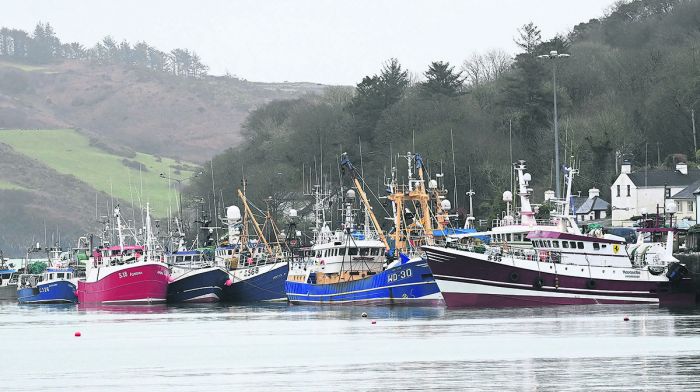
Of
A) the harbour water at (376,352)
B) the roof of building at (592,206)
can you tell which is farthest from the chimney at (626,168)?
the harbour water at (376,352)

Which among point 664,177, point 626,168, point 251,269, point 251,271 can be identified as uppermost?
point 626,168

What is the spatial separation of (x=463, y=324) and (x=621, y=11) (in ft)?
408

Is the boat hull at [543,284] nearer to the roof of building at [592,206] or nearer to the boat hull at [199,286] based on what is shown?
the boat hull at [199,286]

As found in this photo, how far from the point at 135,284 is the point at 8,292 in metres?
48.3

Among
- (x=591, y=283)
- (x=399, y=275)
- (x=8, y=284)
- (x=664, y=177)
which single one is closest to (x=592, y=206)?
(x=664, y=177)

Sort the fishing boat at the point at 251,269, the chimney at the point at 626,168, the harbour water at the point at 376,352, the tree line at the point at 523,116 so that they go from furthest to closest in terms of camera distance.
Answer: the tree line at the point at 523,116
the chimney at the point at 626,168
the fishing boat at the point at 251,269
the harbour water at the point at 376,352

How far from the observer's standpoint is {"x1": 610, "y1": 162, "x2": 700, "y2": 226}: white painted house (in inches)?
4754

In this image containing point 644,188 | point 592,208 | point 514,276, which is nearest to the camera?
point 514,276

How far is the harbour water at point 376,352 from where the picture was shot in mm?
42281

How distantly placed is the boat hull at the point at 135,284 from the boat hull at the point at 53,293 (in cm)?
1584

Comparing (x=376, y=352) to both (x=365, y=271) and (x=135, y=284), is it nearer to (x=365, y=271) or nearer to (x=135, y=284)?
(x=365, y=271)

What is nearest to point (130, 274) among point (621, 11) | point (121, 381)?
point (121, 381)

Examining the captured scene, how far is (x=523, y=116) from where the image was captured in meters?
151

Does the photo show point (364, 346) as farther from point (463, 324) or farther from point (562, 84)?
point (562, 84)
